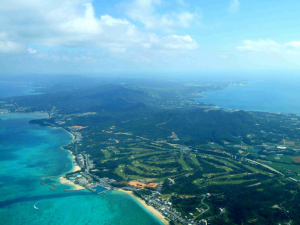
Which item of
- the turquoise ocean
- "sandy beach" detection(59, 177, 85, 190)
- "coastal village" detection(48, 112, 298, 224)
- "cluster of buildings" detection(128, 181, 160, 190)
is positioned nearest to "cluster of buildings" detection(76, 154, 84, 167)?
"coastal village" detection(48, 112, 298, 224)

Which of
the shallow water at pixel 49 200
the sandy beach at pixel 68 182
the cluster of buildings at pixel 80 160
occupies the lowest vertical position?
the shallow water at pixel 49 200

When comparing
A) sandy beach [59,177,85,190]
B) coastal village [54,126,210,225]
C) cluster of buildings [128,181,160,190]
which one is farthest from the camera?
cluster of buildings [128,181,160,190]

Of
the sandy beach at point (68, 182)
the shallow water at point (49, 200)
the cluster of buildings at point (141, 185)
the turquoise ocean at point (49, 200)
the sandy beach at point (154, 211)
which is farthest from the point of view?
the cluster of buildings at point (141, 185)

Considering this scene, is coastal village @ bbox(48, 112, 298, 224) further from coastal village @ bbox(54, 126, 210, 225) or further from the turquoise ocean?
the turquoise ocean

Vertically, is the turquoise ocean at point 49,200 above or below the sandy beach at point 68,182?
below

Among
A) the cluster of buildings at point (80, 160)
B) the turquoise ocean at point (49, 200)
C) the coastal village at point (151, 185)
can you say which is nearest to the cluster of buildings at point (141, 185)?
the coastal village at point (151, 185)

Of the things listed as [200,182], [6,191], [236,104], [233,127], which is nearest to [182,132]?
[233,127]

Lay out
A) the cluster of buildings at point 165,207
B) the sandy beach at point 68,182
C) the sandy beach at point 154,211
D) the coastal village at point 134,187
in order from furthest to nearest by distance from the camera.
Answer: the sandy beach at point 68,182, the coastal village at point 134,187, the sandy beach at point 154,211, the cluster of buildings at point 165,207

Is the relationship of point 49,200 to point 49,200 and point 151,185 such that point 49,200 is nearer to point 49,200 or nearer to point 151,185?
point 49,200

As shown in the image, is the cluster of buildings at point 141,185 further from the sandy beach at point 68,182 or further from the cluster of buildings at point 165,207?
the sandy beach at point 68,182
